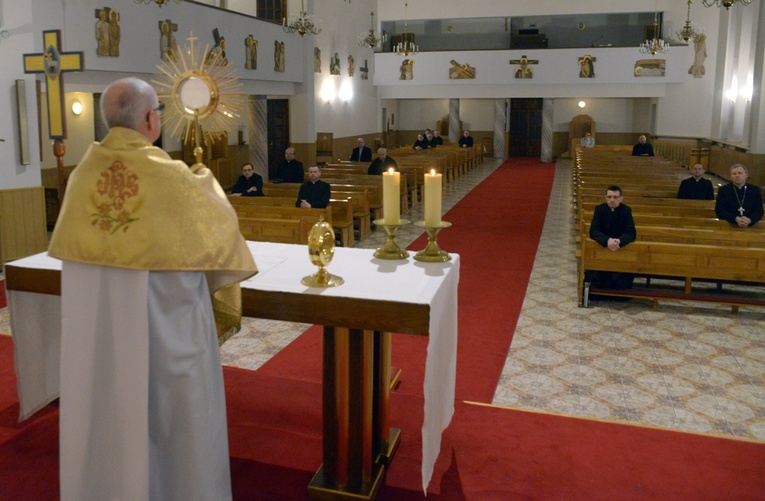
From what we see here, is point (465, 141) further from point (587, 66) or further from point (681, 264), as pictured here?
point (681, 264)

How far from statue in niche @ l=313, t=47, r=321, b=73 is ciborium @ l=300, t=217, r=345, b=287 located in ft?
50.4

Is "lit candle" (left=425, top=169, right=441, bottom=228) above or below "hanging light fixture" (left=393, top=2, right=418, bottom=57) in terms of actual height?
below

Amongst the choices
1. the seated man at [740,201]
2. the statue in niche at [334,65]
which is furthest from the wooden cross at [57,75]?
the statue in niche at [334,65]

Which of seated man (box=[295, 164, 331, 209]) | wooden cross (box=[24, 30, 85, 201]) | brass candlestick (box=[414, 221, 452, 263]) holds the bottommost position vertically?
seated man (box=[295, 164, 331, 209])

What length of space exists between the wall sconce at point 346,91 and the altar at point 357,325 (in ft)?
56.9

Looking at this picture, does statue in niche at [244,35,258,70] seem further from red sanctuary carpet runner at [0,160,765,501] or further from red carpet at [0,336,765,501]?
red carpet at [0,336,765,501]

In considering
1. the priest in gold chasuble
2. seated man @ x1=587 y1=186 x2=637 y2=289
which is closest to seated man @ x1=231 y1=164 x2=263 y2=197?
seated man @ x1=587 y1=186 x2=637 y2=289

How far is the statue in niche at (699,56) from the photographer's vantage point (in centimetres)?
2198

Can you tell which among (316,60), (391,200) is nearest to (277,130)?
(316,60)

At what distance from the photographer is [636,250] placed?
6.59 meters

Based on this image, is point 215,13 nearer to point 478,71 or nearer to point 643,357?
point 643,357

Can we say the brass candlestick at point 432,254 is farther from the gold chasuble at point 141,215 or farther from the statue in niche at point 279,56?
the statue in niche at point 279,56

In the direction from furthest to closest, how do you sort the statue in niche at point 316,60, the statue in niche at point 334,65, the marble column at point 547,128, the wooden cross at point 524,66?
the marble column at point 547,128 < the wooden cross at point 524,66 < the statue in niche at point 334,65 < the statue in niche at point 316,60

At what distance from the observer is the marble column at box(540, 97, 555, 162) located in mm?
24266
